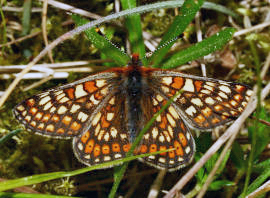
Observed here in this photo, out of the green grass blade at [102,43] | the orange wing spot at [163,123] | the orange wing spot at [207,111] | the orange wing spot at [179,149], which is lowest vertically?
the orange wing spot at [179,149]

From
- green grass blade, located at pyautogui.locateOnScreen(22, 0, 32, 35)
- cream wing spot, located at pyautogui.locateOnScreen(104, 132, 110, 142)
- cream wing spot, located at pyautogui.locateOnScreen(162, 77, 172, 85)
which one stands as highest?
green grass blade, located at pyautogui.locateOnScreen(22, 0, 32, 35)

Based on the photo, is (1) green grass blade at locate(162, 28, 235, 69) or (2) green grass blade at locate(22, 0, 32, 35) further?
(2) green grass blade at locate(22, 0, 32, 35)

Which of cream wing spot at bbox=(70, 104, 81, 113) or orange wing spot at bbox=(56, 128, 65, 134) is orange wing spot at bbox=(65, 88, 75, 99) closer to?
cream wing spot at bbox=(70, 104, 81, 113)

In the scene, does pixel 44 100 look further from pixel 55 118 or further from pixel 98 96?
pixel 98 96

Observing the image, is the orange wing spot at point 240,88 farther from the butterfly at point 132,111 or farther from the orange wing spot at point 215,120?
the orange wing spot at point 215,120

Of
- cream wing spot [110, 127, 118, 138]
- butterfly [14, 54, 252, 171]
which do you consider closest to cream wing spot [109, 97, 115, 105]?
butterfly [14, 54, 252, 171]

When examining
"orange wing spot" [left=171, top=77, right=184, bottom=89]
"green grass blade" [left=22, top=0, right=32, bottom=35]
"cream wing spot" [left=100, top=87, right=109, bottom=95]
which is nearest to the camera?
"orange wing spot" [left=171, top=77, right=184, bottom=89]

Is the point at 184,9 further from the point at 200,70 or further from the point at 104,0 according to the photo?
the point at 104,0

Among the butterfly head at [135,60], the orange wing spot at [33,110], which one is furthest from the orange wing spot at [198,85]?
the orange wing spot at [33,110]
